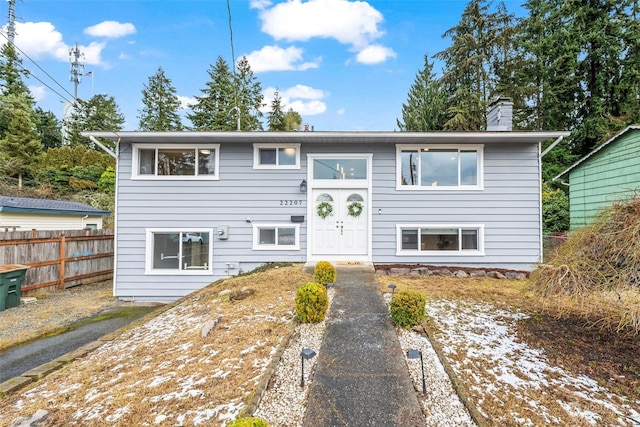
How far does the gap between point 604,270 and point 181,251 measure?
864 cm

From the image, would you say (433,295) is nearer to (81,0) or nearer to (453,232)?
(453,232)

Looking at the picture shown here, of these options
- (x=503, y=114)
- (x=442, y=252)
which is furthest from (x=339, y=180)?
(x=503, y=114)

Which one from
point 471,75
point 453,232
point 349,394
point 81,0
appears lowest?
point 349,394

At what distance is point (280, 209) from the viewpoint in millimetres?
8117

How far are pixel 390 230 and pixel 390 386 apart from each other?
18.3 feet

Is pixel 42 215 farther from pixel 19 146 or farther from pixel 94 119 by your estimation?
pixel 94 119

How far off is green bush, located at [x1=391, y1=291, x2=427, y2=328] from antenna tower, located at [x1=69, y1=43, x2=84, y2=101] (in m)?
37.0

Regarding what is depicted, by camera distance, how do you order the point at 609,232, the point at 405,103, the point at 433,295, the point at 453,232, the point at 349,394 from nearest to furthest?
the point at 349,394
the point at 609,232
the point at 433,295
the point at 453,232
the point at 405,103

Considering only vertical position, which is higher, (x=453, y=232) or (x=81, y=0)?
(x=81, y=0)

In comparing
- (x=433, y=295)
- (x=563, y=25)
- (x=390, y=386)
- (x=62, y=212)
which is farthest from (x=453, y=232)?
(x=563, y=25)

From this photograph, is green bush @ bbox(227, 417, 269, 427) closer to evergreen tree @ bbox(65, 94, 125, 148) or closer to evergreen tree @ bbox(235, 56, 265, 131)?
evergreen tree @ bbox(235, 56, 265, 131)

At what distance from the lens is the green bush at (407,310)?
396cm

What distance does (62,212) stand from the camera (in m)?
11.2

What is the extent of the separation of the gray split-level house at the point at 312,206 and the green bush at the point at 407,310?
3.98m
